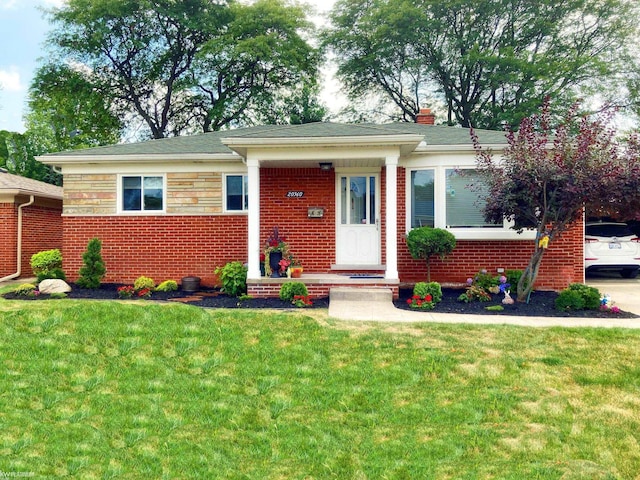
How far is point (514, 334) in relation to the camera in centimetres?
559

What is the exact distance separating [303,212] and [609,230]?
26.5 feet

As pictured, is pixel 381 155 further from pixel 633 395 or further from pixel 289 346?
pixel 633 395

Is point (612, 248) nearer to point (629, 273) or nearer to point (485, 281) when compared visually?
point (629, 273)

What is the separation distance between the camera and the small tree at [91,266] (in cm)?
930

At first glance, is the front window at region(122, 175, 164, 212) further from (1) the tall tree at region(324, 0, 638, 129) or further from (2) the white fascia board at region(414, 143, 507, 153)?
(1) the tall tree at region(324, 0, 638, 129)

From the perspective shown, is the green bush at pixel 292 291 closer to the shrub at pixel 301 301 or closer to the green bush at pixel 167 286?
the shrub at pixel 301 301

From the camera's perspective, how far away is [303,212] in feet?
32.0

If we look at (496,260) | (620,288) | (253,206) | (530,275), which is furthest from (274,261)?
(620,288)

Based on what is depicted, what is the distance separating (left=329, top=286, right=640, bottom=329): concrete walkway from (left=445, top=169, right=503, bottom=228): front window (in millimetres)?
2552

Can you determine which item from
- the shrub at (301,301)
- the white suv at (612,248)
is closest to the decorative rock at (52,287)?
the shrub at (301,301)

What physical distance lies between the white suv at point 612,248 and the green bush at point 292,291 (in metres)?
7.95

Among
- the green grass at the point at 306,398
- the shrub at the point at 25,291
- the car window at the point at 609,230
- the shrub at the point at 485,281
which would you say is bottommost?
the green grass at the point at 306,398

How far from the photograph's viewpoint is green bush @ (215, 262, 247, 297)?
8.53 meters

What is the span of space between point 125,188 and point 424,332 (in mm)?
7773
